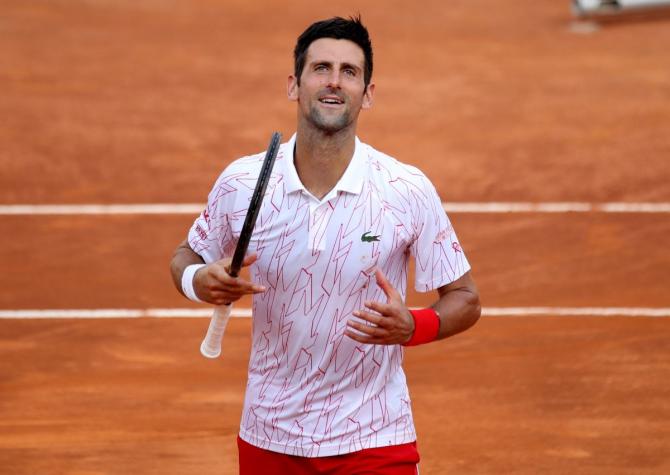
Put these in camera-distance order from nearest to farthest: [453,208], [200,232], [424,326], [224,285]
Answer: [224,285], [424,326], [200,232], [453,208]

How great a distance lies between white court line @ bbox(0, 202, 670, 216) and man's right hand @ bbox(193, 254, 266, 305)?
27.3 ft

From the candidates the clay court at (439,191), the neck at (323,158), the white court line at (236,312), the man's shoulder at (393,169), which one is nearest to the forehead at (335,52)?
the neck at (323,158)

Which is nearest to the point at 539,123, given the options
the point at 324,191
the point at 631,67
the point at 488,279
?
the point at 631,67

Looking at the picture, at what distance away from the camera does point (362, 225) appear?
560 cm

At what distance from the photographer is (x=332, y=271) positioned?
5586 mm

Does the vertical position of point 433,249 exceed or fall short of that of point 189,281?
it exceeds it

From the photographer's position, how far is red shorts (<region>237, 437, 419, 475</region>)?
222 inches

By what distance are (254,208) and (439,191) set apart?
909 cm

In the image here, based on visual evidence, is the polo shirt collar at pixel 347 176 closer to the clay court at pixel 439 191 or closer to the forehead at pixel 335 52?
the forehead at pixel 335 52

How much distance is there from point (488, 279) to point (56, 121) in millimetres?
6466

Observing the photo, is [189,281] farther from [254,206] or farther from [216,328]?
[254,206]

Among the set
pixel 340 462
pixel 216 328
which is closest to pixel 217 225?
pixel 216 328

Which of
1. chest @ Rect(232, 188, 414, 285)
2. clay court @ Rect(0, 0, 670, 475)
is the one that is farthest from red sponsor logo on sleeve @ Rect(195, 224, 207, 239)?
clay court @ Rect(0, 0, 670, 475)

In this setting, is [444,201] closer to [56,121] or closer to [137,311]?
[137,311]
